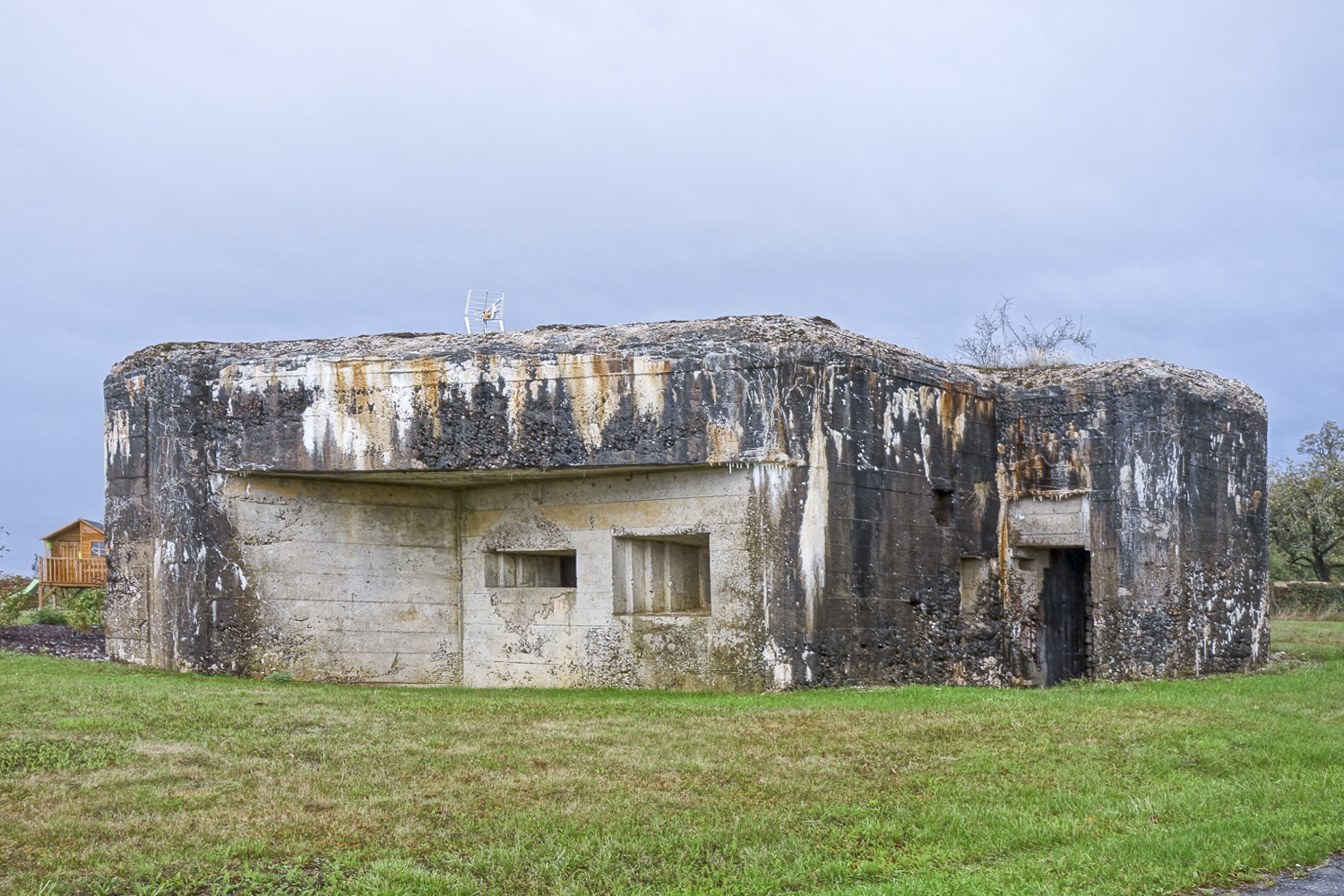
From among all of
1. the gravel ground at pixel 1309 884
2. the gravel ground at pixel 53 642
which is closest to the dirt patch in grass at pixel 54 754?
the gravel ground at pixel 53 642

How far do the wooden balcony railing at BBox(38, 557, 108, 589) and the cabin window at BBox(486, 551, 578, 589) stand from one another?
37.4ft

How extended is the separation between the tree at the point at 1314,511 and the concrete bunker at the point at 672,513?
17097 millimetres

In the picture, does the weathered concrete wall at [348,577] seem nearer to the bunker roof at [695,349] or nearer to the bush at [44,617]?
the bunker roof at [695,349]

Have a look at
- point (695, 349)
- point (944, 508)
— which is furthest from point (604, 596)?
point (944, 508)

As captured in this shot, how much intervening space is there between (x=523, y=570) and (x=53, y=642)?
21.0 feet

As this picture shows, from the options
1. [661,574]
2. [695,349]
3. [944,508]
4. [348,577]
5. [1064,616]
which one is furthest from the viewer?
[1064,616]

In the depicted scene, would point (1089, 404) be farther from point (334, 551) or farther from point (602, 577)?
point (334, 551)

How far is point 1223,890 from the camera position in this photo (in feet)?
17.8

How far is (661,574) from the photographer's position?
13.2 meters

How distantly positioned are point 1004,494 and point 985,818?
26.1ft

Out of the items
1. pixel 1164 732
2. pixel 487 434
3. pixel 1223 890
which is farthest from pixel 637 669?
pixel 1223 890

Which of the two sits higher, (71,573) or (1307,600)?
(71,573)

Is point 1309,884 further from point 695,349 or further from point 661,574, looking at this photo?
point 661,574

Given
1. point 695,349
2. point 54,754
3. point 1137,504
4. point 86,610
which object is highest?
point 695,349
